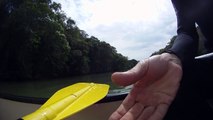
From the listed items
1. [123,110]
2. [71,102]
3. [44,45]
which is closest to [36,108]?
[71,102]

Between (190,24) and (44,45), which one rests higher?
(44,45)

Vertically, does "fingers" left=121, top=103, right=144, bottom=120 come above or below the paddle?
below

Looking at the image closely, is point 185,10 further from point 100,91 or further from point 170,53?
point 100,91

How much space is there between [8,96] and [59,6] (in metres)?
3.95

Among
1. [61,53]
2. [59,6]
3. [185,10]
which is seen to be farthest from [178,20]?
[59,6]

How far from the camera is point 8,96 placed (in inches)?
52.0

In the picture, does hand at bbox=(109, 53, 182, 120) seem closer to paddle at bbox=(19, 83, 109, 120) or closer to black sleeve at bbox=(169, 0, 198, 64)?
black sleeve at bbox=(169, 0, 198, 64)

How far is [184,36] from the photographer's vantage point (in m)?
0.64

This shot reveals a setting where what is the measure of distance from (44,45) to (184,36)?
15.3 ft

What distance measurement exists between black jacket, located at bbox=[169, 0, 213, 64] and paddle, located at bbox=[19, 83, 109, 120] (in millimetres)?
401

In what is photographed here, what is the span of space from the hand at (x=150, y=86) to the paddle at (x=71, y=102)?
301 millimetres

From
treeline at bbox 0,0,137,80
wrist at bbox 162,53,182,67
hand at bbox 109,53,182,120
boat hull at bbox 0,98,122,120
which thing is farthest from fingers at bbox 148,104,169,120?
treeline at bbox 0,0,137,80

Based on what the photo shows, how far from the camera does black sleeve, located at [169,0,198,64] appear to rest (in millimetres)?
614

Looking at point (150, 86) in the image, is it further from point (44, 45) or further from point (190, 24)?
point (44, 45)
